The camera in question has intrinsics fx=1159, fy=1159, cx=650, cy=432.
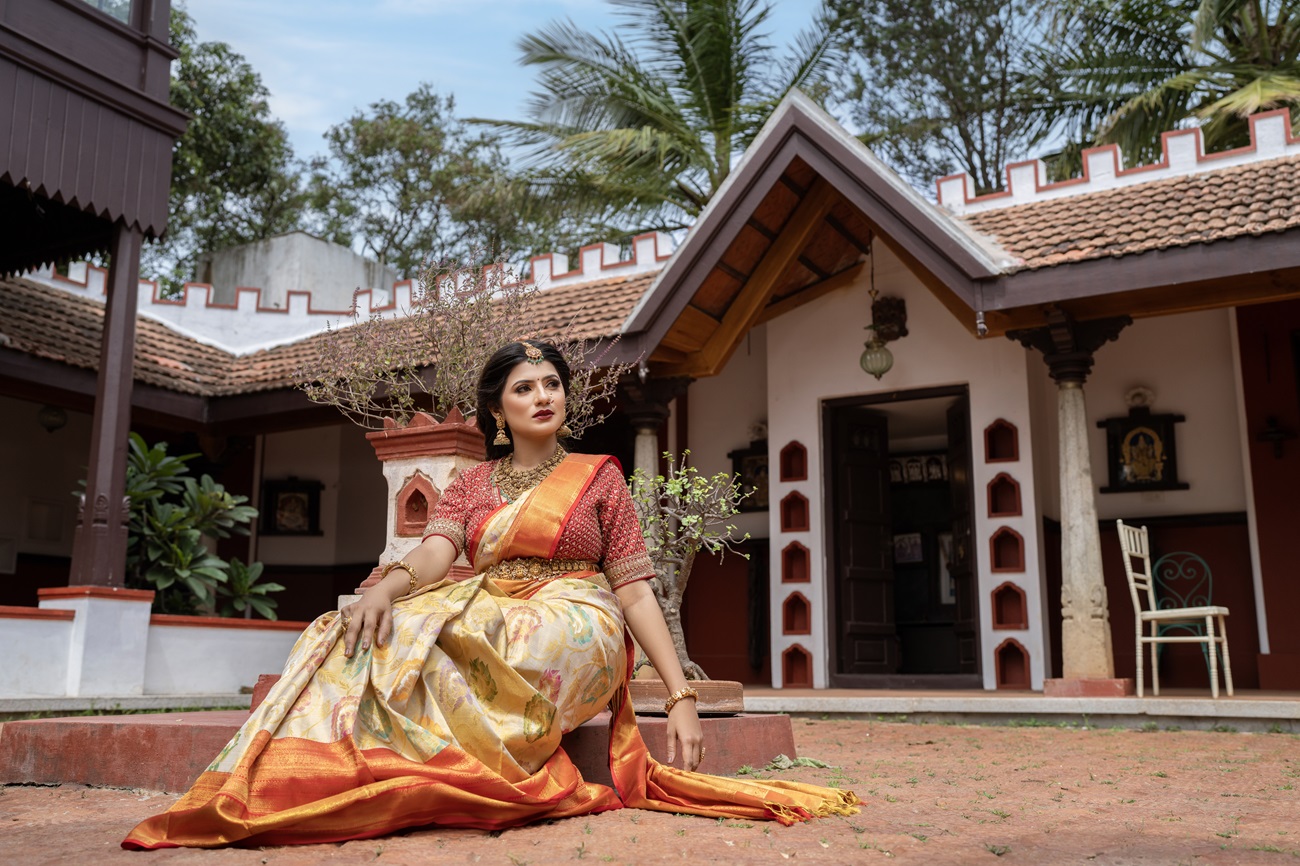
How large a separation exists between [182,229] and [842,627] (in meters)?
16.8

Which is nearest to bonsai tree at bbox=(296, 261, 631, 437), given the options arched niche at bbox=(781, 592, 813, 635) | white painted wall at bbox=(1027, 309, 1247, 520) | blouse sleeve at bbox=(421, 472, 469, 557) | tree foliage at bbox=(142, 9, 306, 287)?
blouse sleeve at bbox=(421, 472, 469, 557)

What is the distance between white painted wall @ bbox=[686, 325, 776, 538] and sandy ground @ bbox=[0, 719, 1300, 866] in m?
5.98

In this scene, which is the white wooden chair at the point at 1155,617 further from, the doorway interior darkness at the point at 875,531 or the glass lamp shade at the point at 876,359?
the glass lamp shade at the point at 876,359

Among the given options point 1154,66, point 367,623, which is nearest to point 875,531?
point 367,623

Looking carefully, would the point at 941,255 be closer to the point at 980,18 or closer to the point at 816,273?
the point at 816,273

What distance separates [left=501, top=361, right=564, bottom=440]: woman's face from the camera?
139 inches

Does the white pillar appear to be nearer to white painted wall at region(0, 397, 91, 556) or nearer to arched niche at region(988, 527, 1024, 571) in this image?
arched niche at region(988, 527, 1024, 571)

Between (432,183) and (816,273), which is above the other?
(432,183)

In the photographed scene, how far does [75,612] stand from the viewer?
27.3 ft

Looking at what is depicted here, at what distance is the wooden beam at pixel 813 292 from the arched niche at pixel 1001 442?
6.33 feet

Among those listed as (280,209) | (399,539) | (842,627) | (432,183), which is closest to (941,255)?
(842,627)

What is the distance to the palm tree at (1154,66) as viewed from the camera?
1590 centimetres

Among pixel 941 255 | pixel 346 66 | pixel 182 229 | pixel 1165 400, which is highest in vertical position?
pixel 346 66

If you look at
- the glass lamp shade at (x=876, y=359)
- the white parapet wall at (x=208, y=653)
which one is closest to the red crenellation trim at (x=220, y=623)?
the white parapet wall at (x=208, y=653)
